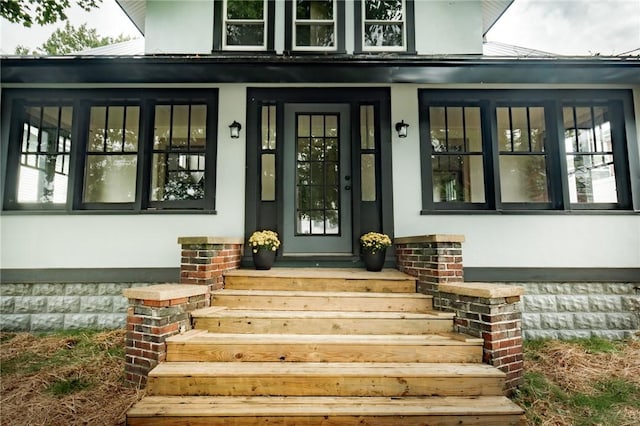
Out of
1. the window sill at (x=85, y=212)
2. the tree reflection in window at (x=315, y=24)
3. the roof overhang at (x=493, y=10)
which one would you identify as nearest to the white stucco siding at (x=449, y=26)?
the roof overhang at (x=493, y=10)

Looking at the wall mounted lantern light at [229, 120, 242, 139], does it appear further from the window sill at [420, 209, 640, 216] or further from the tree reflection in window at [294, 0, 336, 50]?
the window sill at [420, 209, 640, 216]

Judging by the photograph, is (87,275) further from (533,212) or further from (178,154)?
(533,212)

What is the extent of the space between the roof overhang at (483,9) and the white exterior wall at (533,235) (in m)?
2.63

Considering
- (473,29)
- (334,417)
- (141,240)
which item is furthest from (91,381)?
(473,29)

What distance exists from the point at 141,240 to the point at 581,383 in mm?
4609

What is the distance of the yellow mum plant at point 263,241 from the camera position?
12.2 ft

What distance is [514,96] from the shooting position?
166 inches

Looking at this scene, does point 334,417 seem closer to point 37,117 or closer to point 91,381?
point 91,381

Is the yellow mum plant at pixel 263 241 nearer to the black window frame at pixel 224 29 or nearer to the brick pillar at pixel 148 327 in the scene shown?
the brick pillar at pixel 148 327

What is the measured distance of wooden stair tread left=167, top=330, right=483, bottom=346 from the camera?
249cm

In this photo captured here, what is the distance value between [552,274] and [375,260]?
7.13 ft

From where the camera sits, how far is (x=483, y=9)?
5.36 m

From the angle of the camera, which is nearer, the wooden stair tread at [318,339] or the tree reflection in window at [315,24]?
the wooden stair tread at [318,339]

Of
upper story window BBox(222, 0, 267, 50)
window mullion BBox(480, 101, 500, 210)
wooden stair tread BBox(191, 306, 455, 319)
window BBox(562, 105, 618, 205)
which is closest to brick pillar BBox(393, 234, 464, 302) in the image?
wooden stair tread BBox(191, 306, 455, 319)
